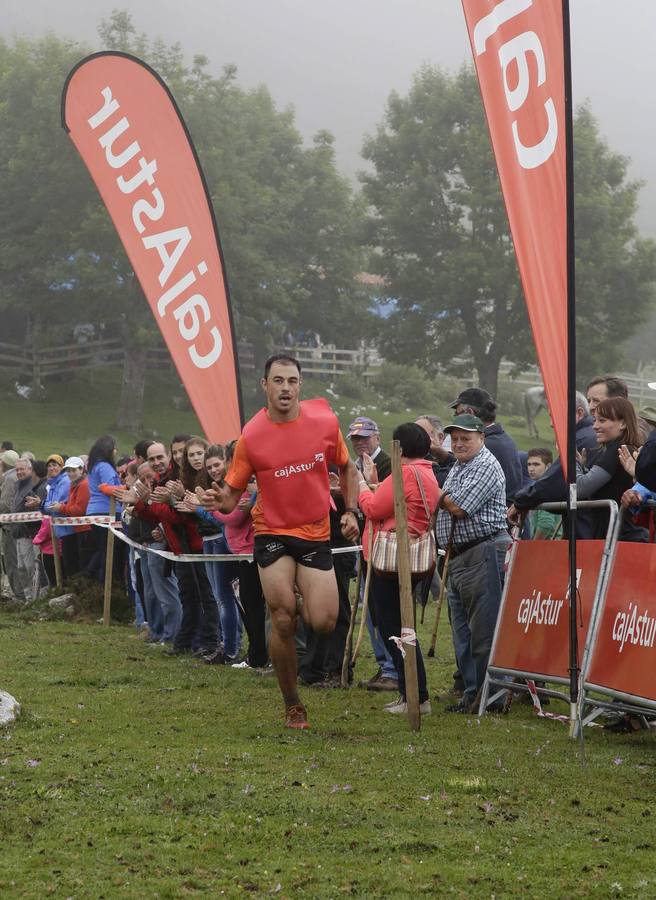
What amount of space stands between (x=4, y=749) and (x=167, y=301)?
6558 millimetres

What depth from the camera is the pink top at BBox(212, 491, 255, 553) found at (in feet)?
37.1

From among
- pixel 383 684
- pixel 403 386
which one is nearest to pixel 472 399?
pixel 383 684

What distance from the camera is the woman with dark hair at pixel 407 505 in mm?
8945

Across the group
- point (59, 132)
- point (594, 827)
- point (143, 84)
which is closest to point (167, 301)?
point (143, 84)

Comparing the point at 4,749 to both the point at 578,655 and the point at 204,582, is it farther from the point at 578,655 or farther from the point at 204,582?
the point at 204,582

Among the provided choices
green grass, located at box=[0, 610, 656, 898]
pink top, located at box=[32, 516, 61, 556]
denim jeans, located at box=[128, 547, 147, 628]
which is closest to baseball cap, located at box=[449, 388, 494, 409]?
green grass, located at box=[0, 610, 656, 898]

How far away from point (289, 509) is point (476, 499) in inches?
51.6

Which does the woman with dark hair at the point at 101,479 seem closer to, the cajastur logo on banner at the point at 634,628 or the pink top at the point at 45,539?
the pink top at the point at 45,539

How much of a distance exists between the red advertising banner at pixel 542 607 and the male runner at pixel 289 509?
1.20 metres

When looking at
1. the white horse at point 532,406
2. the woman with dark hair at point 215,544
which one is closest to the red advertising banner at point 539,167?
the woman with dark hair at point 215,544

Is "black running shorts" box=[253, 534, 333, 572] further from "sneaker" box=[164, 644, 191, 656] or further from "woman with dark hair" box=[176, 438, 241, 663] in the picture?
"sneaker" box=[164, 644, 191, 656]

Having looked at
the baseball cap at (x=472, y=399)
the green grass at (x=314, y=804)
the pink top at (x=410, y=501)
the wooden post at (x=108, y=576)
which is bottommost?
the green grass at (x=314, y=804)

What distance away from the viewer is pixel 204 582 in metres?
12.5

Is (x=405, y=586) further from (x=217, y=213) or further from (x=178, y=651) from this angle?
(x=217, y=213)
